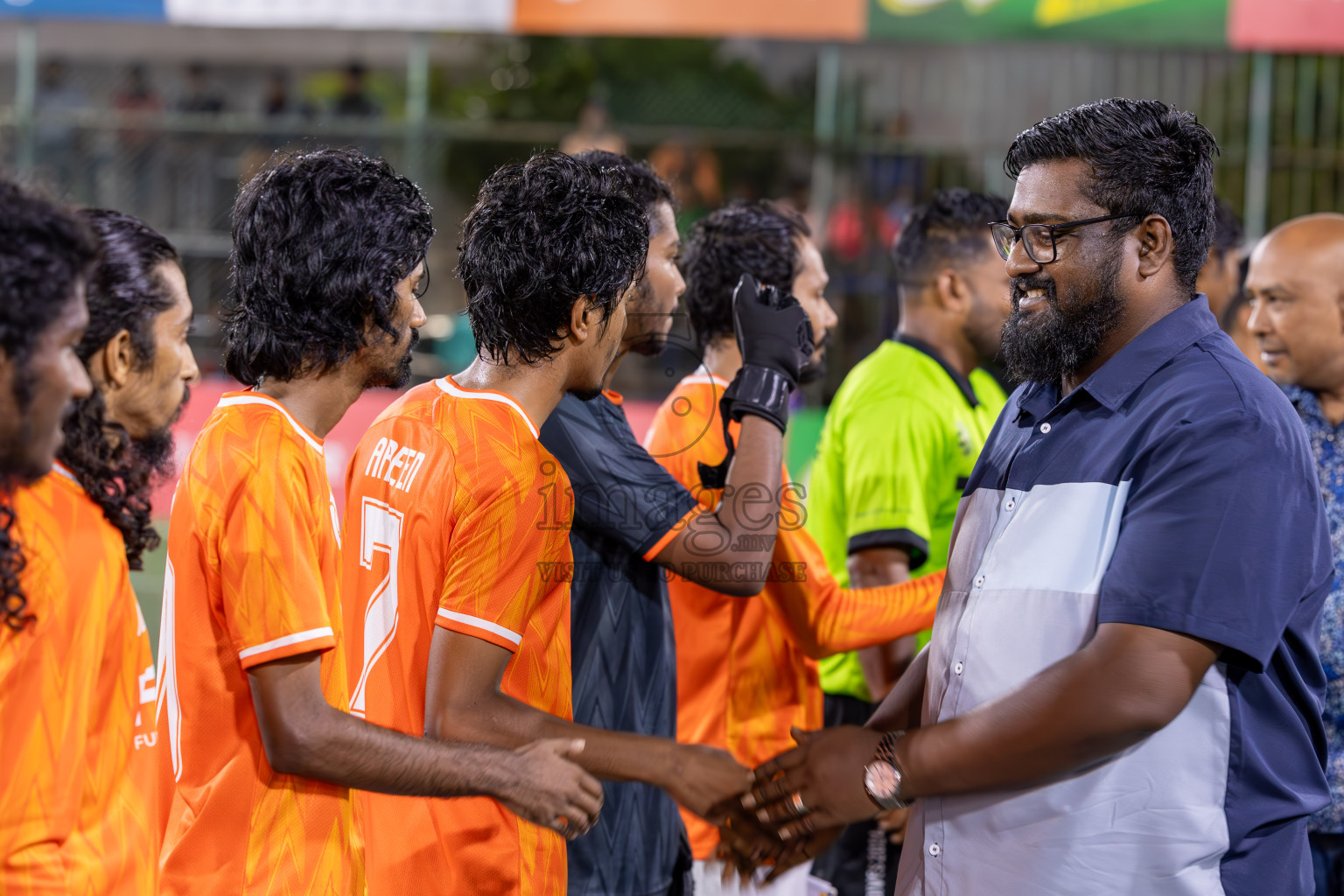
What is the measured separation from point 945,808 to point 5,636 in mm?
1608

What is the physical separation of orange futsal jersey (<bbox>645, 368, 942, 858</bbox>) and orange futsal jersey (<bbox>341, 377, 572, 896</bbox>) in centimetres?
82

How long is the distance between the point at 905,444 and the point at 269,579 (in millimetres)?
2253

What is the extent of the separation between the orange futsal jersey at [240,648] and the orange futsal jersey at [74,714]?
252 millimetres

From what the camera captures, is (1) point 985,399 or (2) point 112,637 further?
(1) point 985,399

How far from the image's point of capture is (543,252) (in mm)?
2580

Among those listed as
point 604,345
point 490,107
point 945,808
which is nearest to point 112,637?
point 604,345

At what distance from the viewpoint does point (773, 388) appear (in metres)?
3.07

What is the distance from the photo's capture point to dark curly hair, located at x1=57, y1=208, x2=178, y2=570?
1791 millimetres

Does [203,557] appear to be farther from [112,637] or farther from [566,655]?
[566,655]

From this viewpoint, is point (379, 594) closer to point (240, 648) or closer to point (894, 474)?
point (240, 648)

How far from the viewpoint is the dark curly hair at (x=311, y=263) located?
7.74ft

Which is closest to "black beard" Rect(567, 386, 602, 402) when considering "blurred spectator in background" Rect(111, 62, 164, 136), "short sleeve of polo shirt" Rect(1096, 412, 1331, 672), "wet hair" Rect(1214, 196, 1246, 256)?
"short sleeve of polo shirt" Rect(1096, 412, 1331, 672)

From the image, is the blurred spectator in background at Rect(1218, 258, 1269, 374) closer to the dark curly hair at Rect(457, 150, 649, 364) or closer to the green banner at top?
the dark curly hair at Rect(457, 150, 649, 364)

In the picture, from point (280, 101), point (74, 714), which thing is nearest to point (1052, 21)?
point (280, 101)
